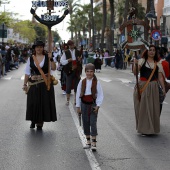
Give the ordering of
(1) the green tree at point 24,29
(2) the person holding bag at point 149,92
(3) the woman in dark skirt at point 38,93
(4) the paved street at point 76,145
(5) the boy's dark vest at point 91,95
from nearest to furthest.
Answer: (4) the paved street at point 76,145
(5) the boy's dark vest at point 91,95
(2) the person holding bag at point 149,92
(3) the woman in dark skirt at point 38,93
(1) the green tree at point 24,29

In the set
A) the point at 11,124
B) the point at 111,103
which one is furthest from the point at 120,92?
the point at 11,124

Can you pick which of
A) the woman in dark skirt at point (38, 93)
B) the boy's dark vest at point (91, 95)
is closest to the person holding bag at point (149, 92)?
the woman in dark skirt at point (38, 93)

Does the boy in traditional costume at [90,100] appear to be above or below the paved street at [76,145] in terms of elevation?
above

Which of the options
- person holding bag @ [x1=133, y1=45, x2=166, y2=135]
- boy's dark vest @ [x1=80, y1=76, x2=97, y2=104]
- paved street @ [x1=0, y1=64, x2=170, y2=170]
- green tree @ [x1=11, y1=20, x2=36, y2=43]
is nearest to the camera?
paved street @ [x1=0, y1=64, x2=170, y2=170]

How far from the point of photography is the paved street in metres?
8.12

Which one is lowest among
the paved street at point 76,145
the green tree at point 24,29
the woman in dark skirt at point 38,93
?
the paved street at point 76,145

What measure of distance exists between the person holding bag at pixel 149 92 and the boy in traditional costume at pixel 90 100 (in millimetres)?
1941

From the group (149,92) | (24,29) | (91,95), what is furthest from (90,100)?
(24,29)

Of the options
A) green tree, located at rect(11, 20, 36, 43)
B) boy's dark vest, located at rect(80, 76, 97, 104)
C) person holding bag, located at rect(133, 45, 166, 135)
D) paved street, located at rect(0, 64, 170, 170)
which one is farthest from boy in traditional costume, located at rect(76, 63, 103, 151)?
green tree, located at rect(11, 20, 36, 43)

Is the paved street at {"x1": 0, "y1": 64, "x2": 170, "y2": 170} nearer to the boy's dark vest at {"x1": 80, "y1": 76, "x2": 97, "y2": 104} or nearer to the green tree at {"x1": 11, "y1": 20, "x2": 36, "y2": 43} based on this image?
the boy's dark vest at {"x1": 80, "y1": 76, "x2": 97, "y2": 104}

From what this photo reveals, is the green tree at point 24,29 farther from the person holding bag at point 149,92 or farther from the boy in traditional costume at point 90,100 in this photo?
the boy in traditional costume at point 90,100

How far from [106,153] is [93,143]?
324mm

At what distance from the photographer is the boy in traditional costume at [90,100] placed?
908 cm

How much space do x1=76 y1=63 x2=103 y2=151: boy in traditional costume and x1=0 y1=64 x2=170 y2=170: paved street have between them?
42 centimetres
